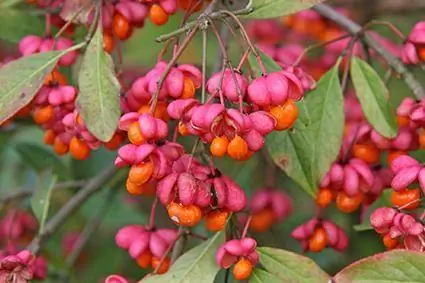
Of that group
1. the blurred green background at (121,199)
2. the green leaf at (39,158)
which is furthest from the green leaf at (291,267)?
the green leaf at (39,158)

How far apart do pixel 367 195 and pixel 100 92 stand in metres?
0.57

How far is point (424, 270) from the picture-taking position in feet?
5.00

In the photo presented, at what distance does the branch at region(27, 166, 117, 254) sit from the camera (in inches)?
80.5

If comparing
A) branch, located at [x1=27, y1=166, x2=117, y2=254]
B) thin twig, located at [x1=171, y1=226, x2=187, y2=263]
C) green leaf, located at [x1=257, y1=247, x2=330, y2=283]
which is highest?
green leaf, located at [x1=257, y1=247, x2=330, y2=283]

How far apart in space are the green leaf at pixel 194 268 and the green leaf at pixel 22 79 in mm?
379

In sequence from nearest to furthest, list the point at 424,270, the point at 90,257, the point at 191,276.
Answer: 1. the point at 424,270
2. the point at 191,276
3. the point at 90,257

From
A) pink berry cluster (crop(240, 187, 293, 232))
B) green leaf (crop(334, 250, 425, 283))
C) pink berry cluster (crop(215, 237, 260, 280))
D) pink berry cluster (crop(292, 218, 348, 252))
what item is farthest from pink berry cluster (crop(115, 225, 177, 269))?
pink berry cluster (crop(240, 187, 293, 232))

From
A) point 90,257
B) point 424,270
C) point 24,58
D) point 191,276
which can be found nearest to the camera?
point 424,270

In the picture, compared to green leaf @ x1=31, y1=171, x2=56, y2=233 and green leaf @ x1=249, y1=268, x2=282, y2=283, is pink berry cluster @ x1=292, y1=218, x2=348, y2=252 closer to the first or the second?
green leaf @ x1=249, y1=268, x2=282, y2=283

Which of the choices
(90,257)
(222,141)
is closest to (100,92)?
(222,141)

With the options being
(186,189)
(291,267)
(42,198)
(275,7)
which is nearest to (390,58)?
(275,7)

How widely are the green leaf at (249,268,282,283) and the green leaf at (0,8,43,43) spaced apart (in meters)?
0.76

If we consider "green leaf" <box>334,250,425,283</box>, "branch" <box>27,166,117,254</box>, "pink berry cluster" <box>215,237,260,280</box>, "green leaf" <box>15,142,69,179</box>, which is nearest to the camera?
"green leaf" <box>334,250,425,283</box>

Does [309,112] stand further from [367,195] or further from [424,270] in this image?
[424,270]
